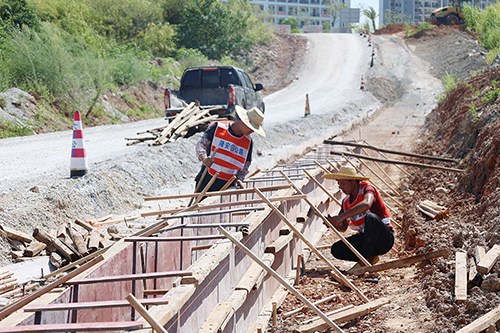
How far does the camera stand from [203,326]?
3846mm

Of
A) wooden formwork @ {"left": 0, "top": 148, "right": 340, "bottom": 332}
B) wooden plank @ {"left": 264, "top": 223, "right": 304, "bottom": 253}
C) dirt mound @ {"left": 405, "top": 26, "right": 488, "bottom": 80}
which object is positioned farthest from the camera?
dirt mound @ {"left": 405, "top": 26, "right": 488, "bottom": 80}

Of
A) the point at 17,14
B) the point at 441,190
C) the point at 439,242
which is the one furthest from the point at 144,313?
the point at 17,14

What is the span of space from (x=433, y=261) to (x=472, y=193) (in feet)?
8.51

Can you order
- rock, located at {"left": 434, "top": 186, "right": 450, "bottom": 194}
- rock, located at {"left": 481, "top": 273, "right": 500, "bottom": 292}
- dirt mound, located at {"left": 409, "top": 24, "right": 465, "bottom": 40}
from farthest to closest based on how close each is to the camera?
dirt mound, located at {"left": 409, "top": 24, "right": 465, "bottom": 40} < rock, located at {"left": 434, "top": 186, "right": 450, "bottom": 194} < rock, located at {"left": 481, "top": 273, "right": 500, "bottom": 292}

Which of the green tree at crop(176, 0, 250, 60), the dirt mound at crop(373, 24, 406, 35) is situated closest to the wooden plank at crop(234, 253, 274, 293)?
the green tree at crop(176, 0, 250, 60)

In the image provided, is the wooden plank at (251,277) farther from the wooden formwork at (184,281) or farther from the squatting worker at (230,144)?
the squatting worker at (230,144)

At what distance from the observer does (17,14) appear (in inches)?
813

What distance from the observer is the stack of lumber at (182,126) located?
533 inches

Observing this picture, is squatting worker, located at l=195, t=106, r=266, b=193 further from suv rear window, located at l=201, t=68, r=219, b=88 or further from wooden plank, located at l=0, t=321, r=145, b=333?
suv rear window, located at l=201, t=68, r=219, b=88

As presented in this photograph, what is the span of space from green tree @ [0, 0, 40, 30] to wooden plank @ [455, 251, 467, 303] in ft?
64.4

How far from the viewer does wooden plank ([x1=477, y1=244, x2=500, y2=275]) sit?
447 centimetres

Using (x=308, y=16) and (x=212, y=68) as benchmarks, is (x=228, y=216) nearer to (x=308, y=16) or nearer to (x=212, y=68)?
(x=212, y=68)

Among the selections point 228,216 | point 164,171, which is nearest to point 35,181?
point 164,171

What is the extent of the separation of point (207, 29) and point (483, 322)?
1376 inches
